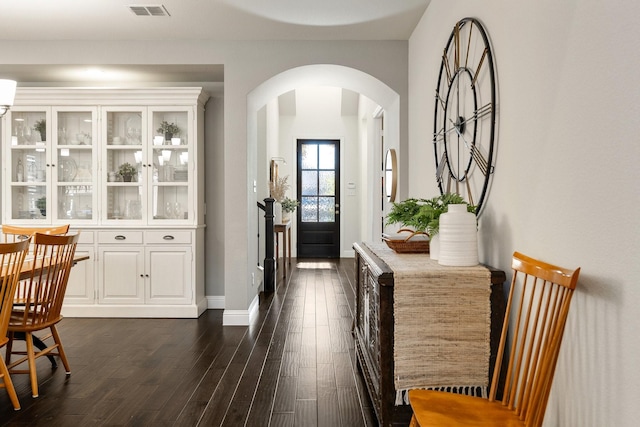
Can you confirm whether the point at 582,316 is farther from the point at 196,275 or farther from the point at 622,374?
the point at 196,275

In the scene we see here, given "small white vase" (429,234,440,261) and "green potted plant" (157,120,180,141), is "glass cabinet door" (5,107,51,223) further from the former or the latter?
"small white vase" (429,234,440,261)

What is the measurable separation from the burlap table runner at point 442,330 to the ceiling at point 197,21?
7.72 feet

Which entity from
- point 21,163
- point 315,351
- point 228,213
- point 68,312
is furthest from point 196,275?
point 21,163

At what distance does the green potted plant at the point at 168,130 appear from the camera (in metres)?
4.75

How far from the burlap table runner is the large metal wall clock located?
1.97 ft

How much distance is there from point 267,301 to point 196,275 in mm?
963

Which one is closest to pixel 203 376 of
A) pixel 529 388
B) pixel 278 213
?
pixel 529 388

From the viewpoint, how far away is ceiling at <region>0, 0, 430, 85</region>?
3516 mm

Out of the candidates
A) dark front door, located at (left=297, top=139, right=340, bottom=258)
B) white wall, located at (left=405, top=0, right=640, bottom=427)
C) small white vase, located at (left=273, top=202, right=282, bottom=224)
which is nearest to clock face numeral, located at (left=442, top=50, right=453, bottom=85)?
white wall, located at (left=405, top=0, right=640, bottom=427)

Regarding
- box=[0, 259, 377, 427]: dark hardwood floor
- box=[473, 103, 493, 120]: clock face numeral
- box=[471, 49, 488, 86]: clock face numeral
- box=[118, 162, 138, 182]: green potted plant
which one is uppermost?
box=[471, 49, 488, 86]: clock face numeral

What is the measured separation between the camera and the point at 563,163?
162 centimetres

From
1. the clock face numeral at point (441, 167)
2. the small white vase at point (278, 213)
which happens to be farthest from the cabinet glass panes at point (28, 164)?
the clock face numeral at point (441, 167)

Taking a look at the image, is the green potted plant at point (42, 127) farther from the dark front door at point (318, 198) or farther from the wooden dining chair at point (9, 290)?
the dark front door at point (318, 198)

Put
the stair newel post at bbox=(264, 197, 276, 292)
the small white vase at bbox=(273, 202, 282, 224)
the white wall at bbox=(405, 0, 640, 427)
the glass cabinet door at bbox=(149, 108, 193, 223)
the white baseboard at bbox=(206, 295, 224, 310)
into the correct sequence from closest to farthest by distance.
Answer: the white wall at bbox=(405, 0, 640, 427) → the glass cabinet door at bbox=(149, 108, 193, 223) → the white baseboard at bbox=(206, 295, 224, 310) → the stair newel post at bbox=(264, 197, 276, 292) → the small white vase at bbox=(273, 202, 282, 224)
